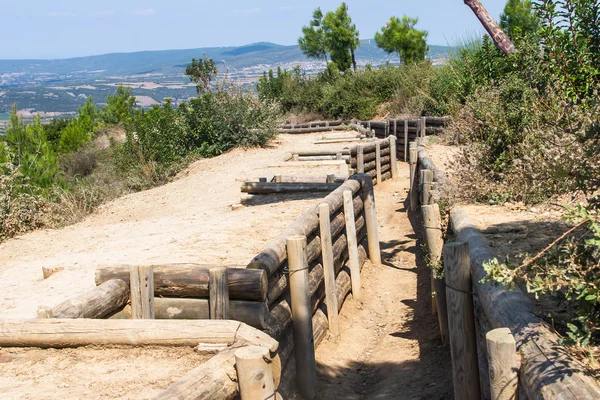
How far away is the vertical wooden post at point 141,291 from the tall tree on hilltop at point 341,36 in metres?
54.0

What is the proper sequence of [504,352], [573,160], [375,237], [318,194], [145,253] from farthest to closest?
1. [318,194]
2. [375,237]
3. [145,253]
4. [573,160]
5. [504,352]

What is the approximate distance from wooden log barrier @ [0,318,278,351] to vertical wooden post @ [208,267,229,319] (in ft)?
2.75

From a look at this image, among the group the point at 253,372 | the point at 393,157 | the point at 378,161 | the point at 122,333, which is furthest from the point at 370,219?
the point at 393,157

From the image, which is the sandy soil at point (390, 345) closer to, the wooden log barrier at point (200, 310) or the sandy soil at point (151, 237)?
the wooden log barrier at point (200, 310)

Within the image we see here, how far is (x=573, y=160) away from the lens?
→ 419 cm

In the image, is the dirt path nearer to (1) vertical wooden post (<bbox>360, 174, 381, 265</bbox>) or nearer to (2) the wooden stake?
(1) vertical wooden post (<bbox>360, 174, 381, 265</bbox>)

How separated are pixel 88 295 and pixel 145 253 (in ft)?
13.6

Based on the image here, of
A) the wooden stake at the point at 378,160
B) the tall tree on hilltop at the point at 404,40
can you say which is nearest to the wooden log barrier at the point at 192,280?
the wooden stake at the point at 378,160

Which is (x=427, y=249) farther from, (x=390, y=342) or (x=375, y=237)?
(x=375, y=237)

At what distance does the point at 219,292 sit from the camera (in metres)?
5.47

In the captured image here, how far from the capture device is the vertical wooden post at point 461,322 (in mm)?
4965

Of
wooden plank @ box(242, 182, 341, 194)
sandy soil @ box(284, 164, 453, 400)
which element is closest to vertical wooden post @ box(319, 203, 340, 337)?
sandy soil @ box(284, 164, 453, 400)

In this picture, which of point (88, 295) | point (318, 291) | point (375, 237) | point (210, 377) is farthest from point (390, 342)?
point (210, 377)

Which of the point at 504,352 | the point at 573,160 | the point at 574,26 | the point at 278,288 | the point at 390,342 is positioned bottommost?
the point at 390,342
